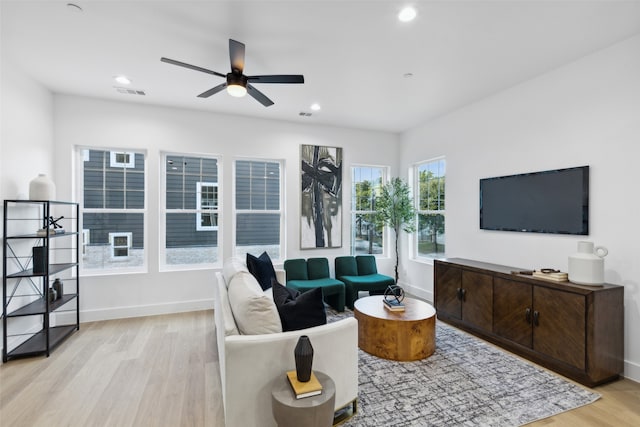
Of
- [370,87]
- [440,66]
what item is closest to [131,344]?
[370,87]

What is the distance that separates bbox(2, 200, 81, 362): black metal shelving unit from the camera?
3.05 meters

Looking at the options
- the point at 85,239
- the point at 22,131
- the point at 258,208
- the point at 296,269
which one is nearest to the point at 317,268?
the point at 296,269

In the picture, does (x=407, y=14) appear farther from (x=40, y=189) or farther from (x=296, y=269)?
(x=40, y=189)

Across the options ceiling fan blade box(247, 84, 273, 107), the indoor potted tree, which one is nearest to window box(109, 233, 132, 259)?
ceiling fan blade box(247, 84, 273, 107)

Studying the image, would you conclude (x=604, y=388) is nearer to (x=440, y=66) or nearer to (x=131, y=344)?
(x=440, y=66)

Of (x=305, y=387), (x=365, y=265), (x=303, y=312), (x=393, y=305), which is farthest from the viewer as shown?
(x=365, y=265)

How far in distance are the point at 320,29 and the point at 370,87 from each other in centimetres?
135

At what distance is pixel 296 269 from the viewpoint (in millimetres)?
4742

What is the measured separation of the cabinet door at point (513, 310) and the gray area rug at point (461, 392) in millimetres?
223

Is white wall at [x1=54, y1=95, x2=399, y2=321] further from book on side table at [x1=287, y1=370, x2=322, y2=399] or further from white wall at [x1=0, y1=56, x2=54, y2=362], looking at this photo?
book on side table at [x1=287, y1=370, x2=322, y2=399]

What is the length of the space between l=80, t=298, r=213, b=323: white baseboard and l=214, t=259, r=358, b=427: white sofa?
282 cm

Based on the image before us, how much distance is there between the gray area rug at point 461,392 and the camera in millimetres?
2158

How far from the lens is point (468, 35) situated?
2664mm

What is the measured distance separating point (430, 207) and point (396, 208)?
0.58m
